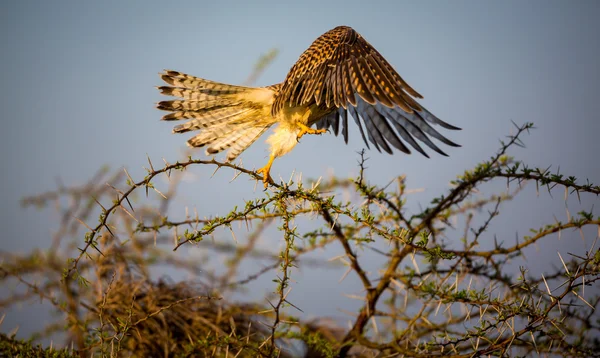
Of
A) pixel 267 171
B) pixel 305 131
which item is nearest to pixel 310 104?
pixel 305 131

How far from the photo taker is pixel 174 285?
12.1 feet

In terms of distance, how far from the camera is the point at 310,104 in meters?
3.69

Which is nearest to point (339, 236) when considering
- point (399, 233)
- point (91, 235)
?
point (399, 233)

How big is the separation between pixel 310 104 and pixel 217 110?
79 centimetres

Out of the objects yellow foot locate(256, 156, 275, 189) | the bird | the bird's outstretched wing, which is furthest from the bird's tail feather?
yellow foot locate(256, 156, 275, 189)

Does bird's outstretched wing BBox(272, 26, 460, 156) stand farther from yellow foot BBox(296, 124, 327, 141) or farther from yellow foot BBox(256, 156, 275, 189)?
yellow foot BBox(256, 156, 275, 189)

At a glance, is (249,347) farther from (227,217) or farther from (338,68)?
(338,68)

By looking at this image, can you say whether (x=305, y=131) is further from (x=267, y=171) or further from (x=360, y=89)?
(x=360, y=89)

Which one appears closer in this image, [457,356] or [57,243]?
[457,356]

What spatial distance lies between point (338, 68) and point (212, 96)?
1.18 m

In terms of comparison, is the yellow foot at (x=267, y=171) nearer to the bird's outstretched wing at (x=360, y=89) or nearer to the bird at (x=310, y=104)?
the bird at (x=310, y=104)

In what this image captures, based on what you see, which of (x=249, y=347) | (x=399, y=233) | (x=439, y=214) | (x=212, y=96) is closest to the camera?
(x=399, y=233)

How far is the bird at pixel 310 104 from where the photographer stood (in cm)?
288

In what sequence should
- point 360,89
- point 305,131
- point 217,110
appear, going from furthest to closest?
point 217,110, point 305,131, point 360,89
